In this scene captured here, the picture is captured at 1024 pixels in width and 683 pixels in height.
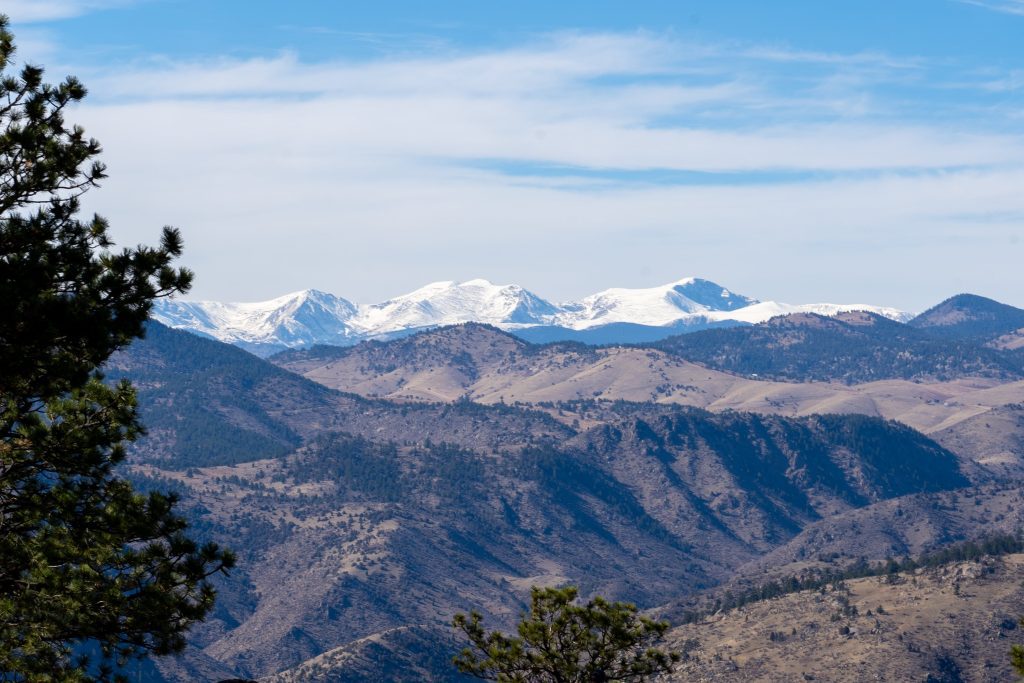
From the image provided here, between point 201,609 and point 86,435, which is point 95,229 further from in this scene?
point 201,609

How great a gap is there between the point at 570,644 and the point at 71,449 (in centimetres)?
1879

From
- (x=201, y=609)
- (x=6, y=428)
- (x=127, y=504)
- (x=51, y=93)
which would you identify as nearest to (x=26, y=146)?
(x=51, y=93)

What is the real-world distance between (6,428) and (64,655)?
7.32 metres

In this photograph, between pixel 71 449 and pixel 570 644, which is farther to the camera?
pixel 570 644

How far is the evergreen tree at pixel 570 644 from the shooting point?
1889 inches

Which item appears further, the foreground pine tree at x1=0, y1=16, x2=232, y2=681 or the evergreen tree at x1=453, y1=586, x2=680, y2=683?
the evergreen tree at x1=453, y1=586, x2=680, y2=683

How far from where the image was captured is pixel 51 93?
41062 mm

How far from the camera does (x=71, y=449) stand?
132 feet

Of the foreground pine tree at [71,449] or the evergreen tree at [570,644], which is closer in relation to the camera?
the foreground pine tree at [71,449]

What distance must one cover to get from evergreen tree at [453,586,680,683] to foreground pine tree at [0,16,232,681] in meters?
11.5

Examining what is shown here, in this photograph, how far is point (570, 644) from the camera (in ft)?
159

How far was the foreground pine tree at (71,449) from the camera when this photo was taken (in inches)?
1555

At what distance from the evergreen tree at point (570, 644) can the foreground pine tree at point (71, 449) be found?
454 inches

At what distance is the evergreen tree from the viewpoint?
1889 inches
